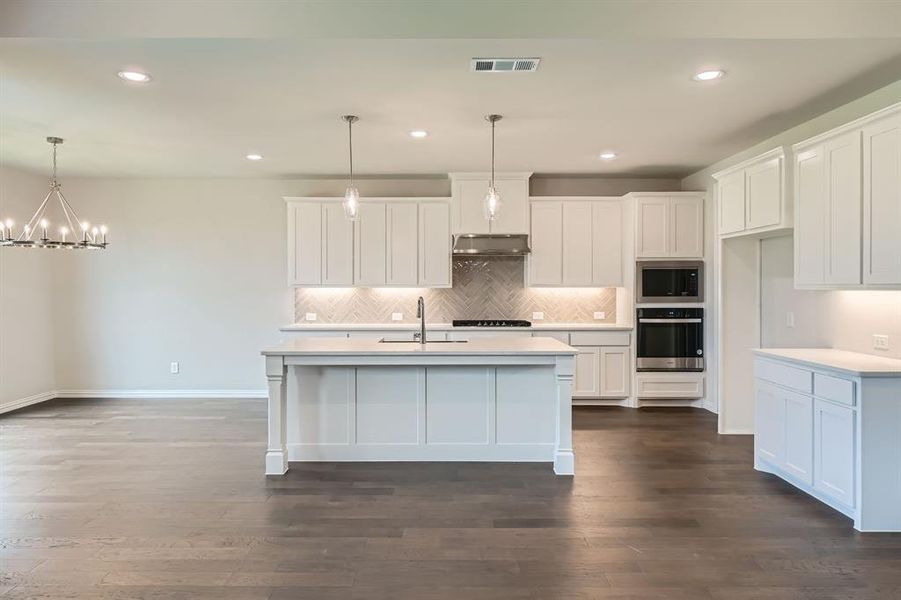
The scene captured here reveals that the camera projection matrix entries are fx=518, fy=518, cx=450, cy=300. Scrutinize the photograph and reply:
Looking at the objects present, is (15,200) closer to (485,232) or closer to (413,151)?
(413,151)

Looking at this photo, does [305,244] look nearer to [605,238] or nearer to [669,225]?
[605,238]

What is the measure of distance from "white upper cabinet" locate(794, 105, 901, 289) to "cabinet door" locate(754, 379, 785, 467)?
0.84 metres

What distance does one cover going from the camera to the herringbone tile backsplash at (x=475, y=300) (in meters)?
6.55

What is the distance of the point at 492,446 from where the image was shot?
4184 mm

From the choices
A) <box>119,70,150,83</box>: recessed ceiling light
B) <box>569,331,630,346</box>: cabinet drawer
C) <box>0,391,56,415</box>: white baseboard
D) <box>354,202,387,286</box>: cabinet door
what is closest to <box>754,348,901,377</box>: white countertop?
<box>569,331,630,346</box>: cabinet drawer

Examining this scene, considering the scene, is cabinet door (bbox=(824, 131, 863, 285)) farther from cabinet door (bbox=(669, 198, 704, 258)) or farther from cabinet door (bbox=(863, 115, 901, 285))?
cabinet door (bbox=(669, 198, 704, 258))

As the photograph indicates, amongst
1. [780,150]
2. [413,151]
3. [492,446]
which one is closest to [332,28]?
[413,151]

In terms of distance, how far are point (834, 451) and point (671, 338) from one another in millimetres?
2824

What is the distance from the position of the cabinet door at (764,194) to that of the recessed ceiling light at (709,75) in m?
1.31

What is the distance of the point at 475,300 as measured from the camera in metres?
6.57

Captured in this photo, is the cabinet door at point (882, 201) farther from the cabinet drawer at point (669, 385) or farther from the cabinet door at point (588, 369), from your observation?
the cabinet door at point (588, 369)

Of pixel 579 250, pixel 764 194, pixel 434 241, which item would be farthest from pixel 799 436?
pixel 434 241

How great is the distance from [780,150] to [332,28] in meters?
3.54

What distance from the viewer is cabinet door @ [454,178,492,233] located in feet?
20.1
